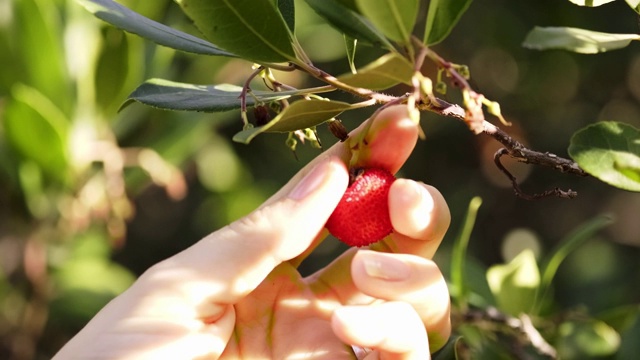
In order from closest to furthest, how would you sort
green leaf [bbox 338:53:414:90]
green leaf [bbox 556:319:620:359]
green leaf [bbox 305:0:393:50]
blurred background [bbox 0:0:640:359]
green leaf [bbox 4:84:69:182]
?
green leaf [bbox 338:53:414:90] < green leaf [bbox 305:0:393:50] < green leaf [bbox 556:319:620:359] < green leaf [bbox 4:84:69:182] < blurred background [bbox 0:0:640:359]

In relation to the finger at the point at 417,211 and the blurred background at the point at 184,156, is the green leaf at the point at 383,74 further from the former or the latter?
the blurred background at the point at 184,156

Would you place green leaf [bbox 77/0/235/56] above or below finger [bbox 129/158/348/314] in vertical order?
above

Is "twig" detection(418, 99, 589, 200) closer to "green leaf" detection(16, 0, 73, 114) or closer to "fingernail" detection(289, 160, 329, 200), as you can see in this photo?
"fingernail" detection(289, 160, 329, 200)

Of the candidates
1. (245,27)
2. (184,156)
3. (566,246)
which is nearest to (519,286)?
(566,246)

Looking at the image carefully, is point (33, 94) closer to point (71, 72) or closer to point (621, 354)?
point (71, 72)

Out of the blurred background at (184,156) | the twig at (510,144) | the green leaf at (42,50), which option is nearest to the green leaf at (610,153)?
the twig at (510,144)

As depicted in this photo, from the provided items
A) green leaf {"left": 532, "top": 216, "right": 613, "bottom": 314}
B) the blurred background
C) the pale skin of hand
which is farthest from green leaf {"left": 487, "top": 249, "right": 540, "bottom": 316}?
the pale skin of hand

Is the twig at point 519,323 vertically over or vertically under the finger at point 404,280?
under
